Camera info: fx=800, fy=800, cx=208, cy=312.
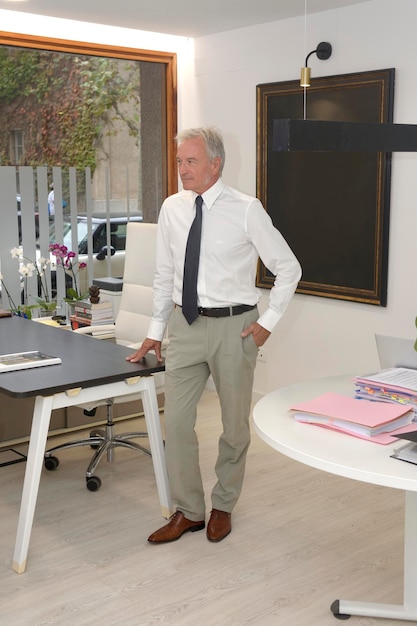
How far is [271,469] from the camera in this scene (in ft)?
13.6

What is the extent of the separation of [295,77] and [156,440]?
8.30ft

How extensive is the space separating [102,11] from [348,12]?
140cm

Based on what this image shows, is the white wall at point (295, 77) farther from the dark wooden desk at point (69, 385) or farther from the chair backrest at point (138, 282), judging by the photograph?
the dark wooden desk at point (69, 385)

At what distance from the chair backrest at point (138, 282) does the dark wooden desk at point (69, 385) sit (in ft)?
1.42

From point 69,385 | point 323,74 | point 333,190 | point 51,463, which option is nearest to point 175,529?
point 69,385

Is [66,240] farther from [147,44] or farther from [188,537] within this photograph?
[188,537]

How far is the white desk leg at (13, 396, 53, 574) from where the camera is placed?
2990mm

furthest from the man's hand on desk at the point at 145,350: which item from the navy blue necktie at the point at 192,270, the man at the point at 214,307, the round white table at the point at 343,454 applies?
the round white table at the point at 343,454

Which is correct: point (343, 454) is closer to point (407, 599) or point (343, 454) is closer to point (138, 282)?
point (407, 599)

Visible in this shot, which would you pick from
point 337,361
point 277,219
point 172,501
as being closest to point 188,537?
point 172,501

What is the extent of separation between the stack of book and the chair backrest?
1.49ft

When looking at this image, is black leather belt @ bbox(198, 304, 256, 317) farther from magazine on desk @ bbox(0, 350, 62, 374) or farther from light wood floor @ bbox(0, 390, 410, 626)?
light wood floor @ bbox(0, 390, 410, 626)

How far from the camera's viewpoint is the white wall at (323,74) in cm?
424

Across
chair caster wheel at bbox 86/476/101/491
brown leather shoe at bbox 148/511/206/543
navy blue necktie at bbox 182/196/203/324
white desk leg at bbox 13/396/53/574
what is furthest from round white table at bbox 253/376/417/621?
chair caster wheel at bbox 86/476/101/491
